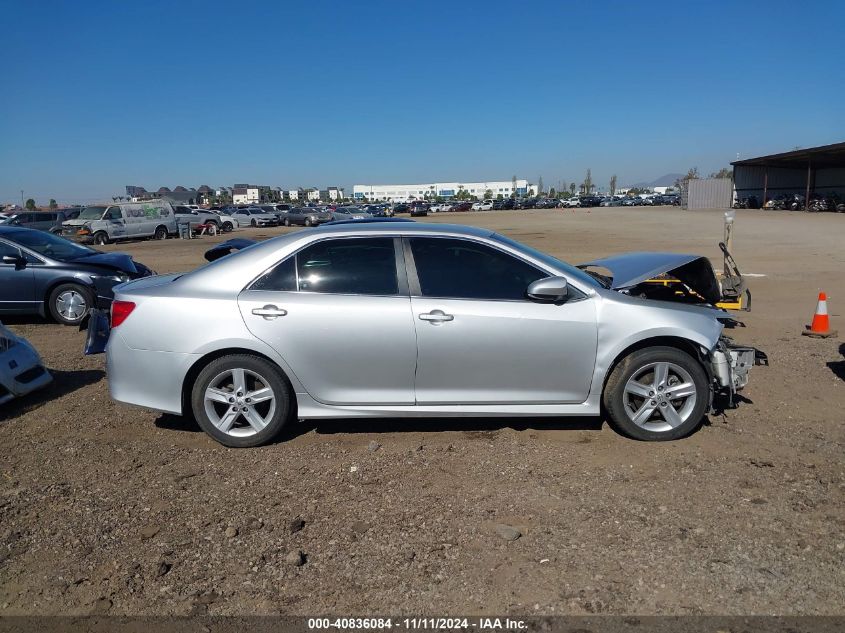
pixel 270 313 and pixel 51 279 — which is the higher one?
pixel 270 313

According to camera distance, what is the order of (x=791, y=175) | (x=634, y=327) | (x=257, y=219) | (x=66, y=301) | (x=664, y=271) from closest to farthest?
(x=634, y=327)
(x=664, y=271)
(x=66, y=301)
(x=257, y=219)
(x=791, y=175)

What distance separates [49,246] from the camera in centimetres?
1041

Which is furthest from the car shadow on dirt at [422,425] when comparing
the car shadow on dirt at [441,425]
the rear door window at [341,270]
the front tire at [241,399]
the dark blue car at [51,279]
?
the dark blue car at [51,279]

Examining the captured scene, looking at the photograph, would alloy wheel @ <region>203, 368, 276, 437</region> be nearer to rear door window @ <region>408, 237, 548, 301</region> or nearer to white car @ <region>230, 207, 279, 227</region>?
rear door window @ <region>408, 237, 548, 301</region>

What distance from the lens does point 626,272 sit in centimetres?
564

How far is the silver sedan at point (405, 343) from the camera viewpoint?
496cm

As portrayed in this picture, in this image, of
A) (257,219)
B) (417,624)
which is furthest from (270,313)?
(257,219)

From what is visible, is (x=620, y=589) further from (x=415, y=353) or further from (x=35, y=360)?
(x=35, y=360)

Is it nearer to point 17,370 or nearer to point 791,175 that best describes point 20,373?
point 17,370

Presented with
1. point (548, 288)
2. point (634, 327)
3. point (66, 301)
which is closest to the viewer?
point (548, 288)

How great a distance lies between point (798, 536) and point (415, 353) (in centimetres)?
255

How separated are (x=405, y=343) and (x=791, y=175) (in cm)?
7433

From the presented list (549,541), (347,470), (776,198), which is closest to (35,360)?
(347,470)

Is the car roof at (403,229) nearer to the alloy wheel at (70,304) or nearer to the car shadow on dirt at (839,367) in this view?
the car shadow on dirt at (839,367)
